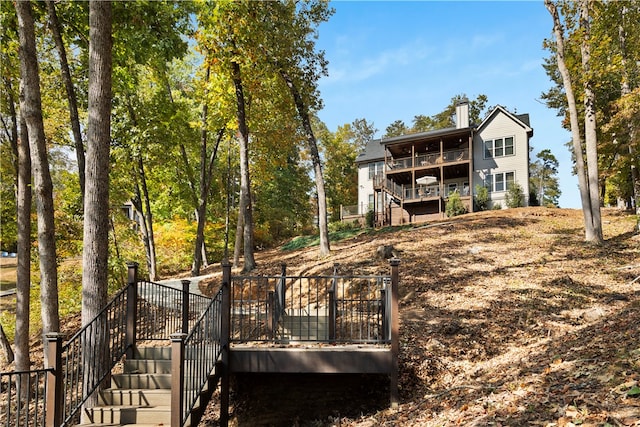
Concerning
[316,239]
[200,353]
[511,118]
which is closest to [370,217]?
[316,239]

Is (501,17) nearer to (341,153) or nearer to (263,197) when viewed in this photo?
(263,197)

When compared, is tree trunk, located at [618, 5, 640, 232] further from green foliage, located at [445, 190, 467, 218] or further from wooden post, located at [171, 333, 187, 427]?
wooden post, located at [171, 333, 187, 427]

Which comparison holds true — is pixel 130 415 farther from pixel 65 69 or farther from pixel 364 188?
pixel 364 188

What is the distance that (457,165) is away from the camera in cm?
2816

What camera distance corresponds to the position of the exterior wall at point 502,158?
27.6 meters

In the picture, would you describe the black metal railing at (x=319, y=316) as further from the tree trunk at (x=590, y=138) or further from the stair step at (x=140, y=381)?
the tree trunk at (x=590, y=138)

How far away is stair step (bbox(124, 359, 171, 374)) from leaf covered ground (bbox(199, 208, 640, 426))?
1.89 m

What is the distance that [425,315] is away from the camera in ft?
28.8

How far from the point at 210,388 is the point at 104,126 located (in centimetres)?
449

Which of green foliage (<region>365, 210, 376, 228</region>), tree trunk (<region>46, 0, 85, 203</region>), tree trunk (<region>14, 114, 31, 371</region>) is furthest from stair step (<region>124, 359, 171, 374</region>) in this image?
green foliage (<region>365, 210, 376, 228</region>)

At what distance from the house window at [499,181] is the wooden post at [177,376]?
88.4 feet

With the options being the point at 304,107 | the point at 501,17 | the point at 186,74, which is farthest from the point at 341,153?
the point at 501,17

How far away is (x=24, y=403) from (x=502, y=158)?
→ 2833 centimetres

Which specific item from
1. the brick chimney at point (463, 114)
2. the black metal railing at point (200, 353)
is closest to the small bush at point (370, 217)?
the brick chimney at point (463, 114)
